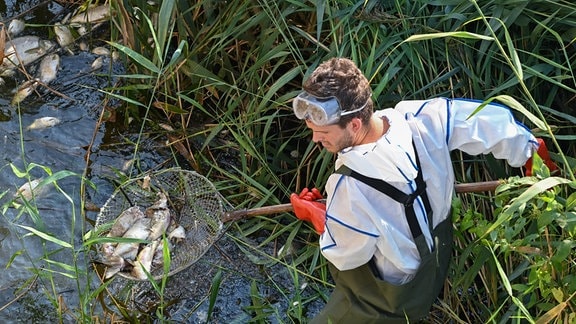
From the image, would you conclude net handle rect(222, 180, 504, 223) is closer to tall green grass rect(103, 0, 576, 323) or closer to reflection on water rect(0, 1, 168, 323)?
tall green grass rect(103, 0, 576, 323)

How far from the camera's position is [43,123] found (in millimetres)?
3686

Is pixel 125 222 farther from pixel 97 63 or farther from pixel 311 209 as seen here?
pixel 97 63

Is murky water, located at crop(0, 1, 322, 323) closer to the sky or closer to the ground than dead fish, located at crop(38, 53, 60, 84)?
closer to the ground

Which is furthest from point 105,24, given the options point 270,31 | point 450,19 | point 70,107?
point 450,19

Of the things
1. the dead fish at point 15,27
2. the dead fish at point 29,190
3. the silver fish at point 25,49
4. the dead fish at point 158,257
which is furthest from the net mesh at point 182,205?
the dead fish at point 15,27

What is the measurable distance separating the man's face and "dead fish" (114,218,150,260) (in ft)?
3.49

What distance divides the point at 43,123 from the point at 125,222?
83 cm

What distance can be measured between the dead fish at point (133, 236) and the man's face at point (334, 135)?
1063mm

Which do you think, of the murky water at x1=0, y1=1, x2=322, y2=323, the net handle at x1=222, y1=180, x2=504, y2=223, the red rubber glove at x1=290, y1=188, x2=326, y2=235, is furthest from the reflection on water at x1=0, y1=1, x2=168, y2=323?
the red rubber glove at x1=290, y1=188, x2=326, y2=235

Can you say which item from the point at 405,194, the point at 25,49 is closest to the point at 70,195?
the point at 25,49

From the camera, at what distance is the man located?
224cm

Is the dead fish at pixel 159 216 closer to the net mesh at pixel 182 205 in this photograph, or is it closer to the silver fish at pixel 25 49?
the net mesh at pixel 182 205

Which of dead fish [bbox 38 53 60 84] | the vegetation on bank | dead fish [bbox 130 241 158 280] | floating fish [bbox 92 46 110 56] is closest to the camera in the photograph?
the vegetation on bank

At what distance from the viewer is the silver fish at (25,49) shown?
390cm
